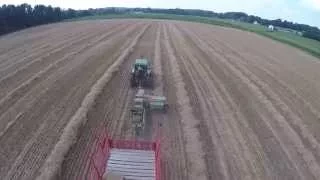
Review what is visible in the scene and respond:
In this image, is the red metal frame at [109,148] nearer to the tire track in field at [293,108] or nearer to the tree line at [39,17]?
the tire track in field at [293,108]

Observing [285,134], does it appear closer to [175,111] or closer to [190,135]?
[190,135]

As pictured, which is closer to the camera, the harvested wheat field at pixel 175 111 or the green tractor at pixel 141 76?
the harvested wheat field at pixel 175 111

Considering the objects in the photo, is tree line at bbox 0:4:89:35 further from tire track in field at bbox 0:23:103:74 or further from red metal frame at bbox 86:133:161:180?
red metal frame at bbox 86:133:161:180

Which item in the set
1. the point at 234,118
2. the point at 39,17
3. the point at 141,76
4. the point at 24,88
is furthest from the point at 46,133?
the point at 39,17

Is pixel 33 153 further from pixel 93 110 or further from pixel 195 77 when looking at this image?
pixel 195 77

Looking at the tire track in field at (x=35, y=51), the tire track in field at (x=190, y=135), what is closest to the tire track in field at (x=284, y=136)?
the tire track in field at (x=190, y=135)

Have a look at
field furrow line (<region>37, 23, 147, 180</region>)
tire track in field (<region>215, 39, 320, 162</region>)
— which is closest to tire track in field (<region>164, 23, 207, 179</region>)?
field furrow line (<region>37, 23, 147, 180</region>)
